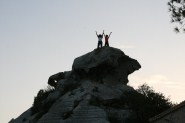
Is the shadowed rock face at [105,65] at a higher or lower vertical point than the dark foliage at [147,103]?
higher

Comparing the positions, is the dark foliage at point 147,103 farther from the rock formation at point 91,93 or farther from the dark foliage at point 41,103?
the dark foliage at point 41,103

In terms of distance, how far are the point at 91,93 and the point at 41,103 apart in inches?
361

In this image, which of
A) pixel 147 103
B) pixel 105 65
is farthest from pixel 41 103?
pixel 147 103

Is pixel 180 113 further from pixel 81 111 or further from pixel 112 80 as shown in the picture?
pixel 112 80

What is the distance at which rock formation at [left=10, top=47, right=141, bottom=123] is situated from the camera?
113ft

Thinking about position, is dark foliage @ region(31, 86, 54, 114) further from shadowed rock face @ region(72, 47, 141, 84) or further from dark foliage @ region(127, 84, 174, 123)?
dark foliage @ region(127, 84, 174, 123)

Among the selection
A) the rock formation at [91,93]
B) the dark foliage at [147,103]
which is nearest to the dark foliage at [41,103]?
the rock formation at [91,93]

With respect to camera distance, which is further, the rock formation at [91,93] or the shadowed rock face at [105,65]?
the shadowed rock face at [105,65]

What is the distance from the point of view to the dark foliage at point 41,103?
136 ft

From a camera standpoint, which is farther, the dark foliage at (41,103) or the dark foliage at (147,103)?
the dark foliage at (41,103)

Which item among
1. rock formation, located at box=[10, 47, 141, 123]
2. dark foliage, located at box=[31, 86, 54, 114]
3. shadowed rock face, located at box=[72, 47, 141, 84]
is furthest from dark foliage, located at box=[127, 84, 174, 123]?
dark foliage, located at box=[31, 86, 54, 114]

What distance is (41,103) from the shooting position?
4384cm

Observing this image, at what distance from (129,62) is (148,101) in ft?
27.8

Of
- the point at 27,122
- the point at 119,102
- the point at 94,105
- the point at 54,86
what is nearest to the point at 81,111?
the point at 94,105
